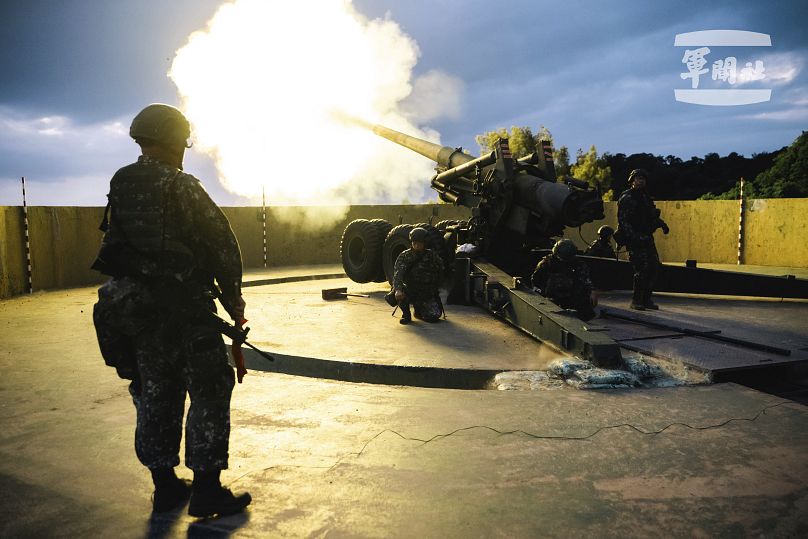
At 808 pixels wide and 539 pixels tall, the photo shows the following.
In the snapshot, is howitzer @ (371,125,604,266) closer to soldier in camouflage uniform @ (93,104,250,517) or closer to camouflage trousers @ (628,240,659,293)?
camouflage trousers @ (628,240,659,293)

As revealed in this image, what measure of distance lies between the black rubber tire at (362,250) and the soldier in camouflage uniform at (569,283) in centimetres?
329

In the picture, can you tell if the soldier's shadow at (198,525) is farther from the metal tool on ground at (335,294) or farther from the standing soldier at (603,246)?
the standing soldier at (603,246)

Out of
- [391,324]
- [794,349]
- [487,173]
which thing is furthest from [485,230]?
[794,349]

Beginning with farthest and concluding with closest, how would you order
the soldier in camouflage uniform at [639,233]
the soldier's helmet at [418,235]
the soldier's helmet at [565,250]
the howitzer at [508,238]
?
the soldier in camouflage uniform at [639,233], the howitzer at [508,238], the soldier's helmet at [418,235], the soldier's helmet at [565,250]

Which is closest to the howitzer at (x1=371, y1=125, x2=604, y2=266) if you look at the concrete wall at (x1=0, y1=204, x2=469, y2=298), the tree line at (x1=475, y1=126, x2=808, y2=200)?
the concrete wall at (x1=0, y1=204, x2=469, y2=298)

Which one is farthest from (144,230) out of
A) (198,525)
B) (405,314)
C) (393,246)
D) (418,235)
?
(393,246)

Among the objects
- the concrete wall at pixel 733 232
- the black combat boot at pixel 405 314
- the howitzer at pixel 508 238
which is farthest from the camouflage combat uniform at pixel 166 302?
the concrete wall at pixel 733 232

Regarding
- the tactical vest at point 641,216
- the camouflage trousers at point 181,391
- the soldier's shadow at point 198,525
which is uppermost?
the tactical vest at point 641,216

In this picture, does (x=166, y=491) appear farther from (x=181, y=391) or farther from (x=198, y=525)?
(x=181, y=391)

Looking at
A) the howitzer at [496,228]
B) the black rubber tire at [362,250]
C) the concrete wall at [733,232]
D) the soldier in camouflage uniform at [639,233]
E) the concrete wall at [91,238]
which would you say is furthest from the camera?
the concrete wall at [733,232]

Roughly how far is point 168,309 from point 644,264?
6.14 m

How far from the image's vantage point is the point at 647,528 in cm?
240

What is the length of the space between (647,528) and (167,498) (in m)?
1.92

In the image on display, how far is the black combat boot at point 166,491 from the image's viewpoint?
2664mm
